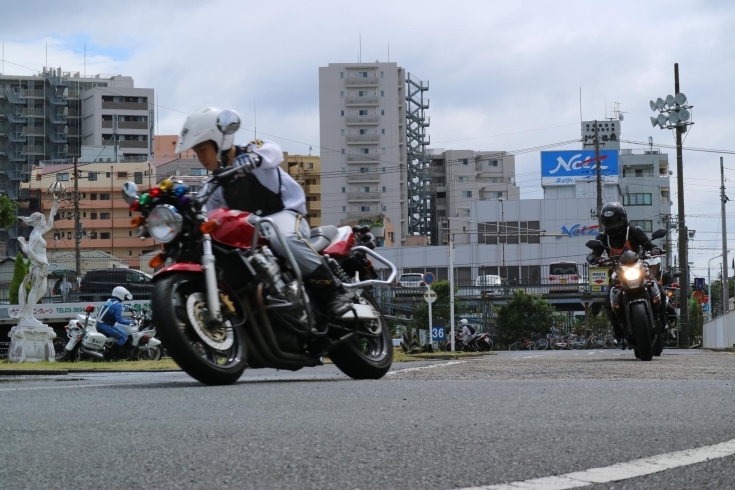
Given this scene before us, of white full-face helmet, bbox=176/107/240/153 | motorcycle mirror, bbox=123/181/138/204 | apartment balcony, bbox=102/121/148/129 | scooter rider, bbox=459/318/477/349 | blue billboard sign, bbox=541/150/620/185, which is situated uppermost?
apartment balcony, bbox=102/121/148/129

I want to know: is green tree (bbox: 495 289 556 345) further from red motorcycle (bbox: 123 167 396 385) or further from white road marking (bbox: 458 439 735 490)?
white road marking (bbox: 458 439 735 490)

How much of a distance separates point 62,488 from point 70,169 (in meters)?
106

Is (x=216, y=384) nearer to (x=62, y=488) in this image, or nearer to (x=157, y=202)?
(x=157, y=202)

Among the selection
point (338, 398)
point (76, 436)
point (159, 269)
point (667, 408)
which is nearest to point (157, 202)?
point (159, 269)

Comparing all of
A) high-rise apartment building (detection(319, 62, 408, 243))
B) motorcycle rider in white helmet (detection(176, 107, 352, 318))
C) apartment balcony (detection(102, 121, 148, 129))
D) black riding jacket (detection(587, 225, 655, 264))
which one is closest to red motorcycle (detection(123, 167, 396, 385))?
motorcycle rider in white helmet (detection(176, 107, 352, 318))

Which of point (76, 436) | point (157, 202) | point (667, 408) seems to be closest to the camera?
point (76, 436)

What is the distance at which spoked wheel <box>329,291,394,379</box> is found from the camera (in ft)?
25.4

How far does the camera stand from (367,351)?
798cm

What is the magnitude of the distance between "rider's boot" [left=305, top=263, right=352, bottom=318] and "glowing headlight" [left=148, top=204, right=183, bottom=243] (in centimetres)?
109

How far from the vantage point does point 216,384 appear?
673cm

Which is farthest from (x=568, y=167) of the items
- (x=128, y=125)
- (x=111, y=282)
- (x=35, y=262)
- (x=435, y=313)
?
(x=35, y=262)

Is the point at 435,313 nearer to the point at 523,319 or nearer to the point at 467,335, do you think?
the point at 523,319

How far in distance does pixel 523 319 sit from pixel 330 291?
58.8 meters

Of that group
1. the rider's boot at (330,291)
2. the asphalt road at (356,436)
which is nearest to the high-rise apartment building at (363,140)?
the rider's boot at (330,291)
